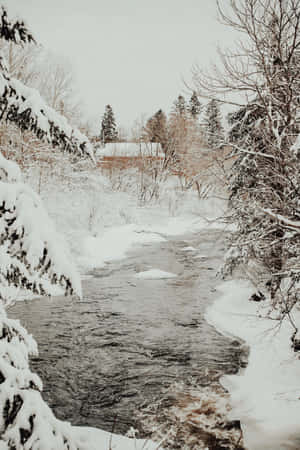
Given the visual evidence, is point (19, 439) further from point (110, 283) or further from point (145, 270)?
point (145, 270)

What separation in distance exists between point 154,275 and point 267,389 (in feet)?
29.3

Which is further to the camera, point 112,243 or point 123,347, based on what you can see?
point 112,243

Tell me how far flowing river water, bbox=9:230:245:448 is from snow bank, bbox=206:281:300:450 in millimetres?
444

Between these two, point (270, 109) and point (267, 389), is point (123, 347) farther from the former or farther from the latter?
point (270, 109)

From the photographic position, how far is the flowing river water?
20.3 feet

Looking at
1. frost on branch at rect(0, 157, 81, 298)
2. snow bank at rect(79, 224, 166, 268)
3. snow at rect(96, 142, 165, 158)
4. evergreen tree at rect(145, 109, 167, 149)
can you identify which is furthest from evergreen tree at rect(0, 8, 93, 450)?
evergreen tree at rect(145, 109, 167, 149)

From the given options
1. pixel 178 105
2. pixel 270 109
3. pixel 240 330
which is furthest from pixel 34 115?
pixel 178 105

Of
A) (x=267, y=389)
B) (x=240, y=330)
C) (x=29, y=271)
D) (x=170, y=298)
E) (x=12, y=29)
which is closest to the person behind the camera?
(x=29, y=271)

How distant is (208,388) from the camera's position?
259 inches

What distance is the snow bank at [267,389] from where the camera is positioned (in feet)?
17.1

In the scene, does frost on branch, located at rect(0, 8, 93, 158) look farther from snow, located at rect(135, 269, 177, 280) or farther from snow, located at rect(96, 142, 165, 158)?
snow, located at rect(96, 142, 165, 158)

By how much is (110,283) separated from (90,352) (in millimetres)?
6125

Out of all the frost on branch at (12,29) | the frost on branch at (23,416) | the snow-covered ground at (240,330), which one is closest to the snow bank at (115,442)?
the snow-covered ground at (240,330)

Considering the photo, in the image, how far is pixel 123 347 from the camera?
8242 millimetres
